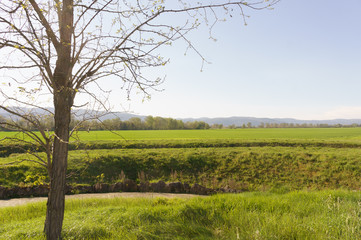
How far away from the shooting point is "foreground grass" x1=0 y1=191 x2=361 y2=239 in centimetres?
405

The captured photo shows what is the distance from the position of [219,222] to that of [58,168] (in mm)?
3468

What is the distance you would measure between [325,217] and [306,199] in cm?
203

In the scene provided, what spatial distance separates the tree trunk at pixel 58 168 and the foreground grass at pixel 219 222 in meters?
0.35

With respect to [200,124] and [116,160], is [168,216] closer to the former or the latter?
[116,160]

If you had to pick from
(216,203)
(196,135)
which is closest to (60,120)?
(216,203)

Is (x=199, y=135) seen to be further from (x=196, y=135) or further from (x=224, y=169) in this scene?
(x=224, y=169)

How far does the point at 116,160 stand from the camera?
1752 centimetres

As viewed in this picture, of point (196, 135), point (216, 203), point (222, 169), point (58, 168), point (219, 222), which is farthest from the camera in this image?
point (196, 135)

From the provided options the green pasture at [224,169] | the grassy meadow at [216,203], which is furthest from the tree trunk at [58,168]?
the green pasture at [224,169]

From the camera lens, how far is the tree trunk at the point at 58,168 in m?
4.27

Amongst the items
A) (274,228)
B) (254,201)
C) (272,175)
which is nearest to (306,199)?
(254,201)

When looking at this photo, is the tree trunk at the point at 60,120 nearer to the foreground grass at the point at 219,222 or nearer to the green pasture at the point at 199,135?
the foreground grass at the point at 219,222

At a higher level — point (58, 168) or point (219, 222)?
point (58, 168)

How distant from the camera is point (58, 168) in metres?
4.34
